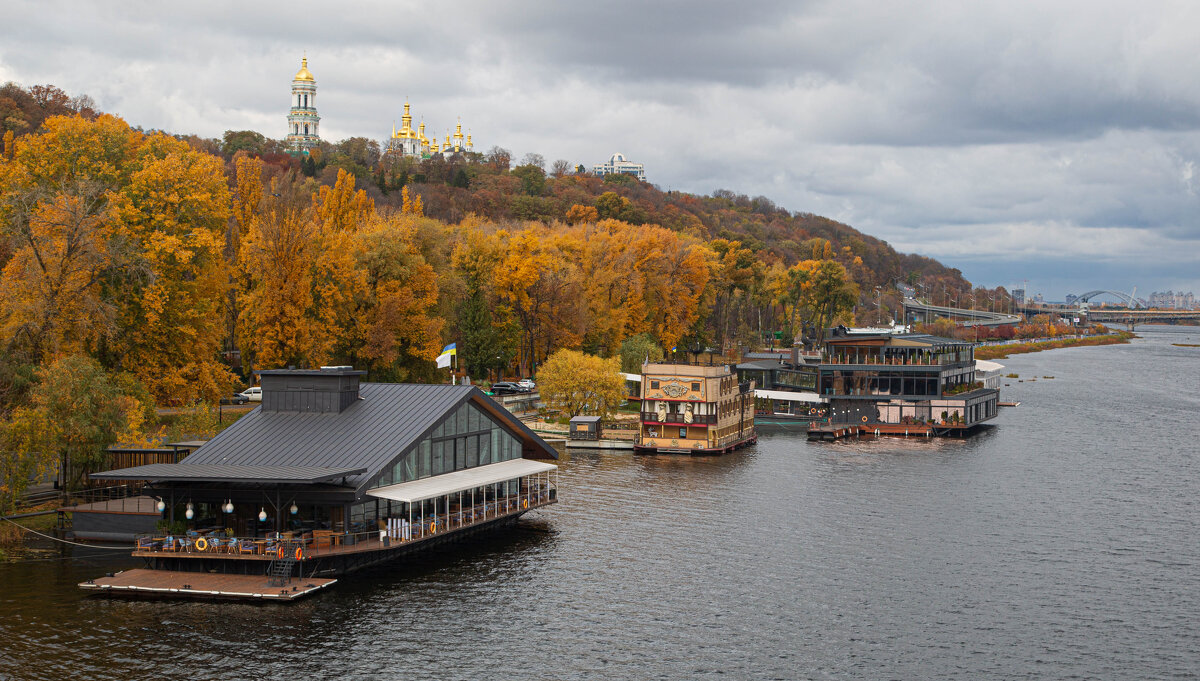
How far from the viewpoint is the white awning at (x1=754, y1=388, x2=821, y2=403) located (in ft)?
356

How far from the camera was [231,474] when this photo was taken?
43.9 metres

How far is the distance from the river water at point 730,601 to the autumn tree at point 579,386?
79.8 feet

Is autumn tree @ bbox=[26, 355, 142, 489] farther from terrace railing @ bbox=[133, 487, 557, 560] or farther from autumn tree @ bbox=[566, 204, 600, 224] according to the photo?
autumn tree @ bbox=[566, 204, 600, 224]

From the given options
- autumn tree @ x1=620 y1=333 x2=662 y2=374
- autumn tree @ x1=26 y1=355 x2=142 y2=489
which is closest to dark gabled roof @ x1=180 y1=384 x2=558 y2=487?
autumn tree @ x1=26 y1=355 x2=142 y2=489

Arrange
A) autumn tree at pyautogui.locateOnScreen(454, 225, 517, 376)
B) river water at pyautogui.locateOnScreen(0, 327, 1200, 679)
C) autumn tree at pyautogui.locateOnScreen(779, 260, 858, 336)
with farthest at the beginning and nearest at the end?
autumn tree at pyautogui.locateOnScreen(779, 260, 858, 336), autumn tree at pyautogui.locateOnScreen(454, 225, 517, 376), river water at pyautogui.locateOnScreen(0, 327, 1200, 679)

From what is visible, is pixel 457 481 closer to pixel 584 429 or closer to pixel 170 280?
pixel 170 280

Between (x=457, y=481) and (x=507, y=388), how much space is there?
5412 cm

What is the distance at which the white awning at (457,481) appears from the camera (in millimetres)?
46094

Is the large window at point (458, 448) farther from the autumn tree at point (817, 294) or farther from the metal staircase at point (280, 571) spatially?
the autumn tree at point (817, 294)

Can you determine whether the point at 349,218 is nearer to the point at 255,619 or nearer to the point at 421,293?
the point at 421,293

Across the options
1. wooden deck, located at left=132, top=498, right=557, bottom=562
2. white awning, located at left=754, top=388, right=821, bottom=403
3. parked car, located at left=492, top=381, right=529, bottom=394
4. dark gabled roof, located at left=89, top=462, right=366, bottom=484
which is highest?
parked car, located at left=492, top=381, right=529, bottom=394

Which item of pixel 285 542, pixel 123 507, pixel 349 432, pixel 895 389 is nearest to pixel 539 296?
pixel 895 389

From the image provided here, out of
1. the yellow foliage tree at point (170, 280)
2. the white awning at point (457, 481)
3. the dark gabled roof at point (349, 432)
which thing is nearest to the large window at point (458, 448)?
the white awning at point (457, 481)

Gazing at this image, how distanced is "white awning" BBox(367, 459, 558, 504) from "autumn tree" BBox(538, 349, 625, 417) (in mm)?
36236
